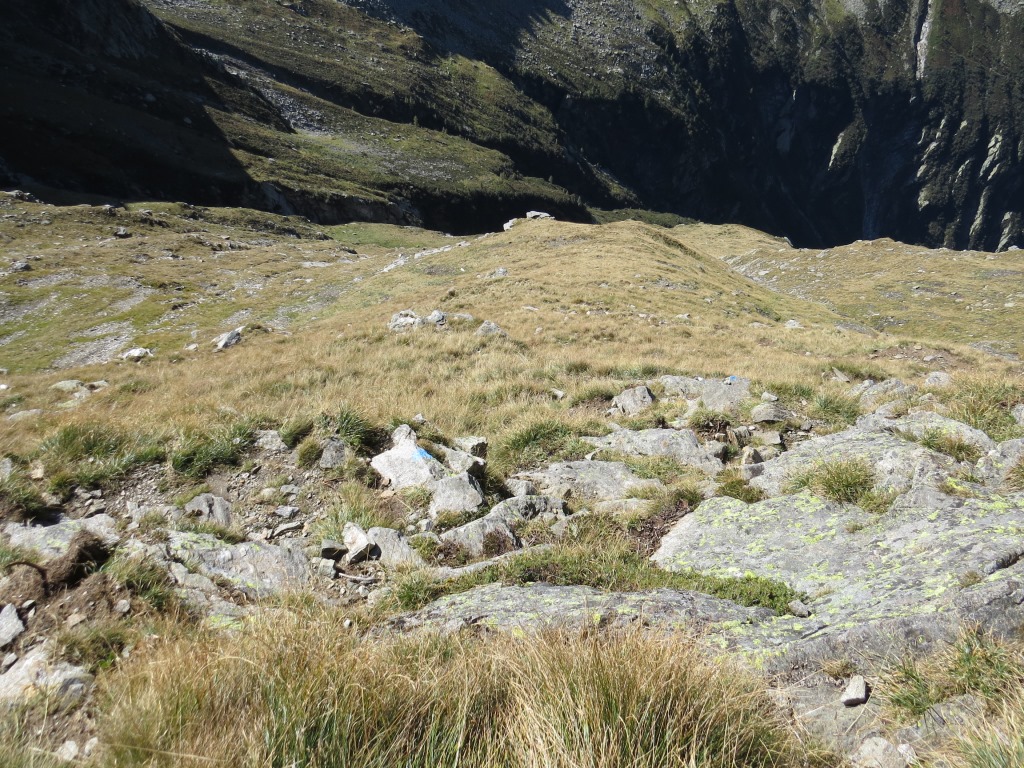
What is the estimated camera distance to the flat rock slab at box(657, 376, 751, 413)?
9070 millimetres

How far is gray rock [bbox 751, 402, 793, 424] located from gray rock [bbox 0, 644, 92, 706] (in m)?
8.39

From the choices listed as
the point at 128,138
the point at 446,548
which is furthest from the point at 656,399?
the point at 128,138

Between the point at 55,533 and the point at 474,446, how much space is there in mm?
4403

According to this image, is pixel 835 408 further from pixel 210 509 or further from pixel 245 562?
pixel 210 509

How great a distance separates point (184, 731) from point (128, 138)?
88.9m

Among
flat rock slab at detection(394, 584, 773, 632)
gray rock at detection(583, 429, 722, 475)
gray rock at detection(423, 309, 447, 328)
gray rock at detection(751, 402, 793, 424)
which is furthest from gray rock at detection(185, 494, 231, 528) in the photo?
gray rock at detection(423, 309, 447, 328)

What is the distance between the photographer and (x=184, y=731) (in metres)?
1.76

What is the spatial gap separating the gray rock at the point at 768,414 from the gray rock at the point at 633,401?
1892 mm

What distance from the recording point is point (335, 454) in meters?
6.17

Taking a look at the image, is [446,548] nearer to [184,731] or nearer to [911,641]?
[184,731]

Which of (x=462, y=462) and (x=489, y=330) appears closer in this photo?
(x=462, y=462)

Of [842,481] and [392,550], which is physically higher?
[842,481]

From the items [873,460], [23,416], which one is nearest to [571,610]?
[873,460]

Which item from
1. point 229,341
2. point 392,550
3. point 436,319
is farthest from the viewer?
point 229,341
